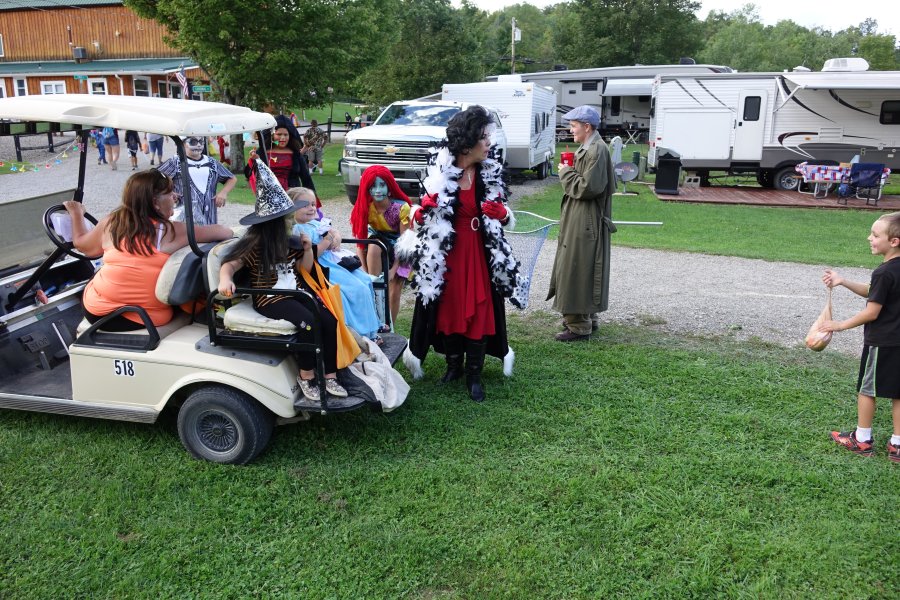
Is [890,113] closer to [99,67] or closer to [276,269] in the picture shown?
[276,269]

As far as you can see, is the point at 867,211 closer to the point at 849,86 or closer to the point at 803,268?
the point at 849,86

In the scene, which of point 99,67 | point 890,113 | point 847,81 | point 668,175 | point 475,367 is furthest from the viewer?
point 99,67

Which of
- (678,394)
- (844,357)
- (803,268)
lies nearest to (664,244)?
(803,268)

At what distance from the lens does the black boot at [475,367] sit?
188 inches

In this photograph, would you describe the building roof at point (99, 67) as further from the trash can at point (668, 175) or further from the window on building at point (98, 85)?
the trash can at point (668, 175)

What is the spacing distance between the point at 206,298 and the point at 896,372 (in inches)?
154

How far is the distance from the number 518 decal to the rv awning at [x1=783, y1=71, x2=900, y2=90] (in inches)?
690

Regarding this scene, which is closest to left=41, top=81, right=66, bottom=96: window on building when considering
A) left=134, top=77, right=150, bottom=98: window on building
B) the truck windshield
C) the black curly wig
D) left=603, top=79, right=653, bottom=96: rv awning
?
left=134, top=77, right=150, bottom=98: window on building

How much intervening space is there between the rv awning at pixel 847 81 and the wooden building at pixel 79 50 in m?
28.2

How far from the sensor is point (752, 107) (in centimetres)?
1767

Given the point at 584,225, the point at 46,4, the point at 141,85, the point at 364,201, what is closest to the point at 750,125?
the point at 584,225

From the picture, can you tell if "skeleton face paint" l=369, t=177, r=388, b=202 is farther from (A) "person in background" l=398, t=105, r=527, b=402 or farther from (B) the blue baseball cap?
(B) the blue baseball cap

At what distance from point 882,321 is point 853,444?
2.58 feet

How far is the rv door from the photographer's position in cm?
1758
